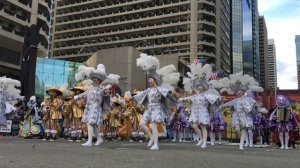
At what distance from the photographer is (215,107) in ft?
48.6

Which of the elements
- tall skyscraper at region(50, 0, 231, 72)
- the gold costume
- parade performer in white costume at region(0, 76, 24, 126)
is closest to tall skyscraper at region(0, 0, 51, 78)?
tall skyscraper at region(50, 0, 231, 72)

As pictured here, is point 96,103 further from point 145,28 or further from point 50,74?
point 145,28

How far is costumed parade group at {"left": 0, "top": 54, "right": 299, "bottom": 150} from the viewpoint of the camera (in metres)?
12.4

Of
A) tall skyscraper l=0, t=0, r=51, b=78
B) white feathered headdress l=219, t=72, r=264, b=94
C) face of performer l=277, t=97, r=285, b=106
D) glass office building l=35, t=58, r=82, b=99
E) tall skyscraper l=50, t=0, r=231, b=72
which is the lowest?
face of performer l=277, t=97, r=285, b=106

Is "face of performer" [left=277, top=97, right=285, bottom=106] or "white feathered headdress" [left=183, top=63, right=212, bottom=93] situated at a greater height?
"white feathered headdress" [left=183, top=63, right=212, bottom=93]

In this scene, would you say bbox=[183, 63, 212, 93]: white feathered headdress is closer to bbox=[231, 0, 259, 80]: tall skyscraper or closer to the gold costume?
the gold costume

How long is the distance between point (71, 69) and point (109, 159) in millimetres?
54923

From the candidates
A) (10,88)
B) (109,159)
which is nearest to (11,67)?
(10,88)

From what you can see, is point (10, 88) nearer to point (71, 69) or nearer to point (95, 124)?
point (95, 124)

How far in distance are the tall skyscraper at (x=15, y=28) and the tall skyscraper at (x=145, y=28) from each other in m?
26.0

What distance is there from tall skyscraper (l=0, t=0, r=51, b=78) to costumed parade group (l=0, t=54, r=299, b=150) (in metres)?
31.9

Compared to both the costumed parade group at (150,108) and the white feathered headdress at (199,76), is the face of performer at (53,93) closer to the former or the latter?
the costumed parade group at (150,108)

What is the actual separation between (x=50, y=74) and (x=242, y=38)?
85021 mm

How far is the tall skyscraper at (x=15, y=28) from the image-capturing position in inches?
2040
